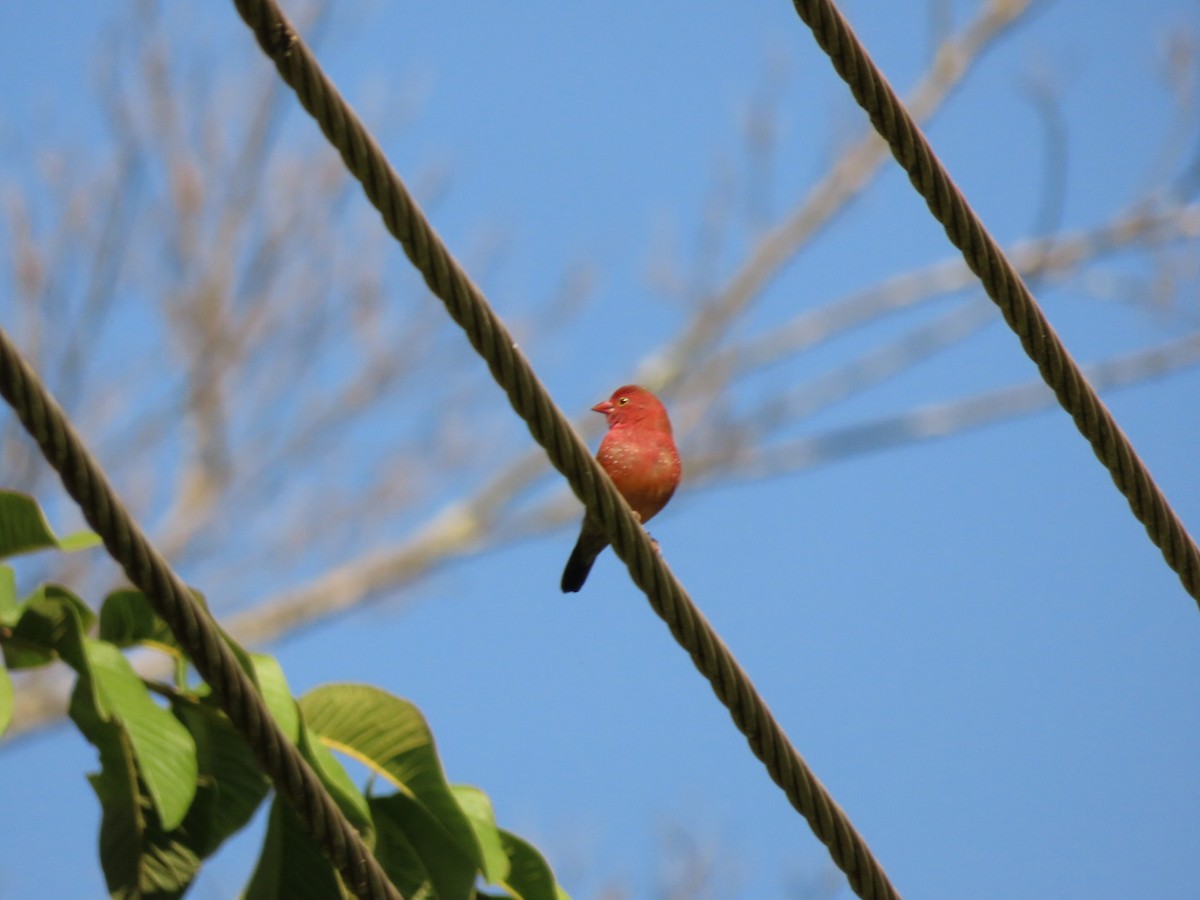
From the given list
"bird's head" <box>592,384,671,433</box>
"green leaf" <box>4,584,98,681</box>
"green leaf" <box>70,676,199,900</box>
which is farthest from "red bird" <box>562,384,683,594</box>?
"green leaf" <box>4,584,98,681</box>

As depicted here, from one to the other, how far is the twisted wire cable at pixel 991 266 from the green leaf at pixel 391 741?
129 centimetres

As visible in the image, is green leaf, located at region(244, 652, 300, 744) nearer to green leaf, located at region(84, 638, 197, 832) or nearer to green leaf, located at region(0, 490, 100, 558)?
green leaf, located at region(84, 638, 197, 832)

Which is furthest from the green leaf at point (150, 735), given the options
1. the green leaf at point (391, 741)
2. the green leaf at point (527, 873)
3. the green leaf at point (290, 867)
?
the green leaf at point (527, 873)

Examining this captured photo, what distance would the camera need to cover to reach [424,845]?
2953 millimetres

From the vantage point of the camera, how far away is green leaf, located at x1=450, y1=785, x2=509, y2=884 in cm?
288

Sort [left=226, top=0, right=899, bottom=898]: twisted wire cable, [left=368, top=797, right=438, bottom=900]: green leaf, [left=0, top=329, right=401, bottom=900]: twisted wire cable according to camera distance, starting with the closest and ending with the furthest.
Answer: [left=0, top=329, right=401, bottom=900]: twisted wire cable, [left=226, top=0, right=899, bottom=898]: twisted wire cable, [left=368, top=797, right=438, bottom=900]: green leaf

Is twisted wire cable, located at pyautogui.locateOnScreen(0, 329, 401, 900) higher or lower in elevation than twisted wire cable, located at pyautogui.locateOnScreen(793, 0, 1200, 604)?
lower

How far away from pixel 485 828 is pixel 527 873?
5.6 inches

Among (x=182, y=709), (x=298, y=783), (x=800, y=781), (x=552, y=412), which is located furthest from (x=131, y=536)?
(x=800, y=781)

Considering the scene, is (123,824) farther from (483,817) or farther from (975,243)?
(975,243)

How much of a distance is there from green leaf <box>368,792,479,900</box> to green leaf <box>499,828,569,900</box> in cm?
15

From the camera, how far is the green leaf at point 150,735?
259 centimetres

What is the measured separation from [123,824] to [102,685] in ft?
1.12

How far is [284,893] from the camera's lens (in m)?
2.84
